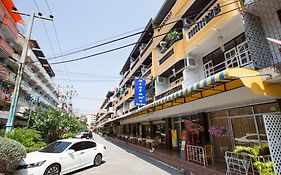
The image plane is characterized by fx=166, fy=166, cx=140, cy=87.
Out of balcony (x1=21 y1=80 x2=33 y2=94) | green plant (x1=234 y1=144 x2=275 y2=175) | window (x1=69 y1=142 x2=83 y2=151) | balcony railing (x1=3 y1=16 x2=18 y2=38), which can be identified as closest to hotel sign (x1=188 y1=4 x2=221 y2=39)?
green plant (x1=234 y1=144 x2=275 y2=175)

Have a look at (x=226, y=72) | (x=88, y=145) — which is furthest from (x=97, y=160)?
(x=226, y=72)

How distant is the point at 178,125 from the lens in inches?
582

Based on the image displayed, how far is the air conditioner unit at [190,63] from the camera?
1177cm

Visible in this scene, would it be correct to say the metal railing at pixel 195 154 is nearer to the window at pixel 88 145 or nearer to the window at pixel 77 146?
the window at pixel 88 145

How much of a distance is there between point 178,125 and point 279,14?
34.0ft

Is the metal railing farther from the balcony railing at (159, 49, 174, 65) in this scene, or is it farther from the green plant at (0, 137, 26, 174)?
the green plant at (0, 137, 26, 174)

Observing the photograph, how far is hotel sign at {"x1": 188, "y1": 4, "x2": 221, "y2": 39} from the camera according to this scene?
29.6ft

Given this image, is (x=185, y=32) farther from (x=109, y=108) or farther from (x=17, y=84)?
(x=109, y=108)

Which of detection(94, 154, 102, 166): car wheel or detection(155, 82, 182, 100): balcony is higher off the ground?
detection(155, 82, 182, 100): balcony

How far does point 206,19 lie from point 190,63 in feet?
9.99

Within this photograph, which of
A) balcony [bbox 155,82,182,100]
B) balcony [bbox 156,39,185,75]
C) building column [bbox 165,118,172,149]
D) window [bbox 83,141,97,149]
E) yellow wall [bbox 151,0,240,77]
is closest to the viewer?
yellow wall [bbox 151,0,240,77]

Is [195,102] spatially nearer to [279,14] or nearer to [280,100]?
[280,100]

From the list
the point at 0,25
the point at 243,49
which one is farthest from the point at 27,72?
the point at 243,49

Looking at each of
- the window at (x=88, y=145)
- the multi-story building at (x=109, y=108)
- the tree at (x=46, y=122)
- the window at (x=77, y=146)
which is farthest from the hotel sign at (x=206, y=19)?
the multi-story building at (x=109, y=108)
